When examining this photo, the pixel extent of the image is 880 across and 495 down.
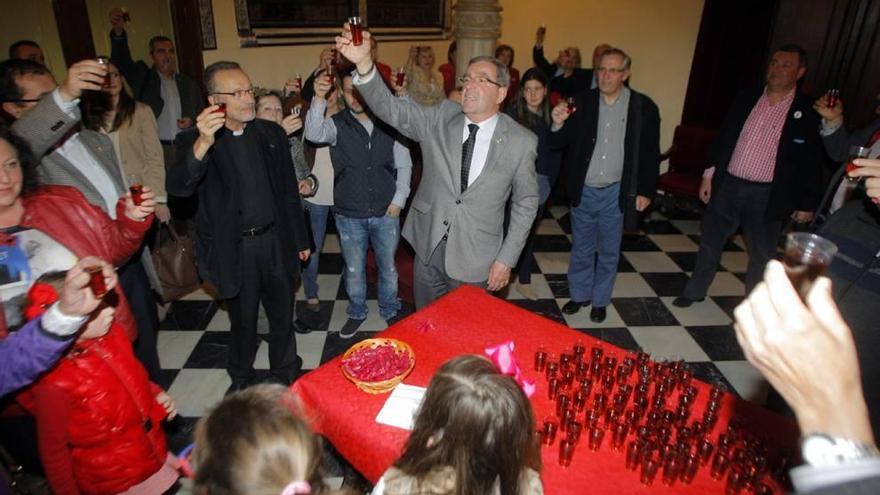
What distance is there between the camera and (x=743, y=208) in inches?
144

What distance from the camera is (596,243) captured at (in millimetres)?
3879

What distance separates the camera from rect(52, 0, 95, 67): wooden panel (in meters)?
4.13

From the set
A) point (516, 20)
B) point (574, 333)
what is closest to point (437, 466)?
point (574, 333)

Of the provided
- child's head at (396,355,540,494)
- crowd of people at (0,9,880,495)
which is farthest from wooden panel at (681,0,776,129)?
child's head at (396,355,540,494)

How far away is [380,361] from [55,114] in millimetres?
1776

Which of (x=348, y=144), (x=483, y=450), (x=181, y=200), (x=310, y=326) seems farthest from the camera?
(x=310, y=326)

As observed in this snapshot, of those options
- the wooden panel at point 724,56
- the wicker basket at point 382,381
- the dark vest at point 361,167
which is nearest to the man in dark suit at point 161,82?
the dark vest at point 361,167

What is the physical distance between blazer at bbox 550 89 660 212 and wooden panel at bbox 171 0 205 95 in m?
3.39

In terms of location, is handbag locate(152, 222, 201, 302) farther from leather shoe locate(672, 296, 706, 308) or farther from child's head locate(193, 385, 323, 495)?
leather shoe locate(672, 296, 706, 308)

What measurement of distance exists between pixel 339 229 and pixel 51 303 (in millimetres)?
1919

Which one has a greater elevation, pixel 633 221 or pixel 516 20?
pixel 516 20

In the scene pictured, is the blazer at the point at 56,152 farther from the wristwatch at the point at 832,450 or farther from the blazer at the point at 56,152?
the wristwatch at the point at 832,450

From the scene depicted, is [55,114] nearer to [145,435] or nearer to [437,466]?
[145,435]

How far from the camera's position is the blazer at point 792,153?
11.1 ft
